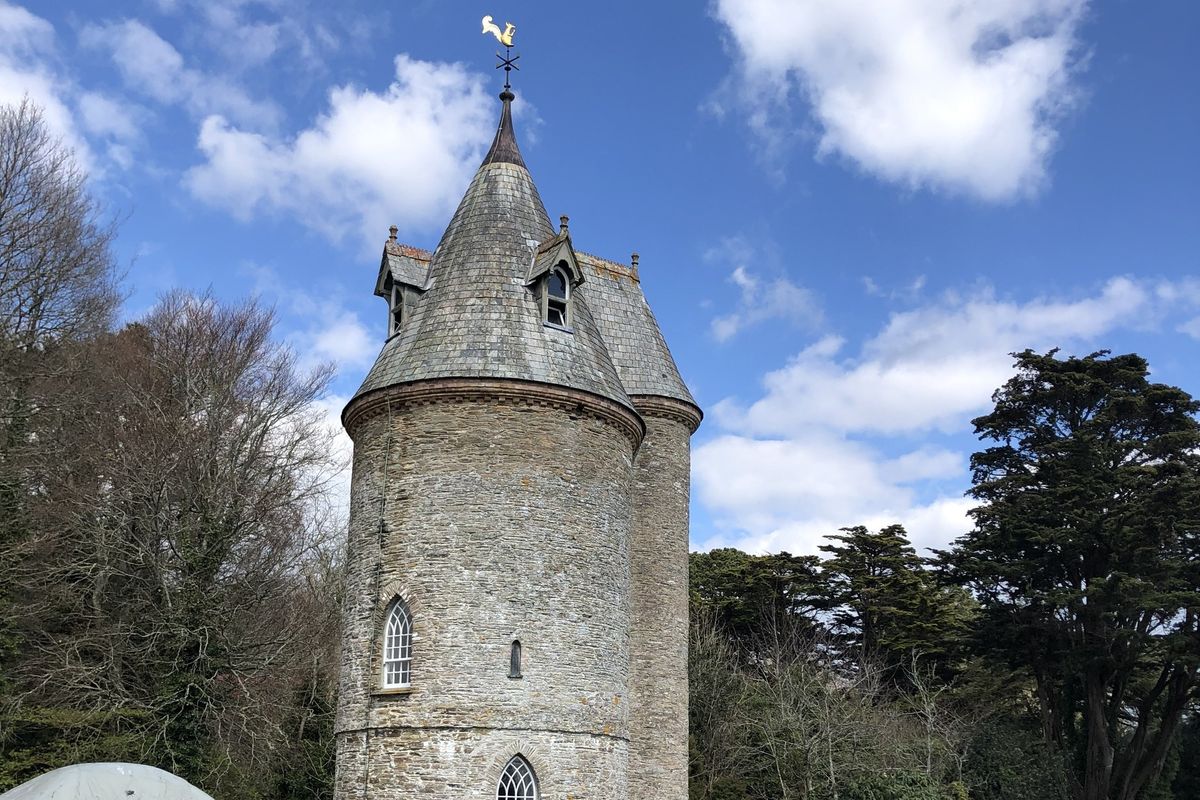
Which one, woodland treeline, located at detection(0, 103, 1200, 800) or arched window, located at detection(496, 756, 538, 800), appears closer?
arched window, located at detection(496, 756, 538, 800)

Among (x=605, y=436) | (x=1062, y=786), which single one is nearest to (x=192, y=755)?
(x=605, y=436)

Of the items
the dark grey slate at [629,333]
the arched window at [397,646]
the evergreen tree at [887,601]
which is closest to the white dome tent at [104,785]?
the arched window at [397,646]

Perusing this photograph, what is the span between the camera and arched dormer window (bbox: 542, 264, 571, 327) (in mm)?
20141

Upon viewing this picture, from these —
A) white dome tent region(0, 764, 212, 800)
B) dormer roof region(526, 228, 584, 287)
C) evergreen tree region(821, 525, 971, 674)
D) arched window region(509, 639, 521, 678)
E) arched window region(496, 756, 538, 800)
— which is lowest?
arched window region(496, 756, 538, 800)

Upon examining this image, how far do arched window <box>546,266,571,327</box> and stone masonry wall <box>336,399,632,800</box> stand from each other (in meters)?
2.15

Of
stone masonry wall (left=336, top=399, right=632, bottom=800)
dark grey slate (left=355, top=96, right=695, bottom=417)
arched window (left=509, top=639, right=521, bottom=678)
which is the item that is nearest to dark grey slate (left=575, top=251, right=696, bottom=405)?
dark grey slate (left=355, top=96, right=695, bottom=417)

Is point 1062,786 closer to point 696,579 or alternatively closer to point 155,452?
point 696,579

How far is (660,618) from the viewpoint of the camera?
22.5m

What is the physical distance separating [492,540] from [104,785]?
8120mm

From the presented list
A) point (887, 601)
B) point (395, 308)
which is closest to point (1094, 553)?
point (887, 601)

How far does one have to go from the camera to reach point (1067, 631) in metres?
29.0

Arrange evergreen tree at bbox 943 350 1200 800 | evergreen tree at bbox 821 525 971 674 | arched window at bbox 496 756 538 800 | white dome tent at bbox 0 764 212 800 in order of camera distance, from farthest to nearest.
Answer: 1. evergreen tree at bbox 821 525 971 674
2. evergreen tree at bbox 943 350 1200 800
3. arched window at bbox 496 756 538 800
4. white dome tent at bbox 0 764 212 800

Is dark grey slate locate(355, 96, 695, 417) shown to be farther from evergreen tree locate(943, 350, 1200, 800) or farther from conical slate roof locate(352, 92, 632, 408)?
evergreen tree locate(943, 350, 1200, 800)

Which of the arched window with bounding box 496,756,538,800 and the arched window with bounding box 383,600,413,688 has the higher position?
the arched window with bounding box 383,600,413,688
